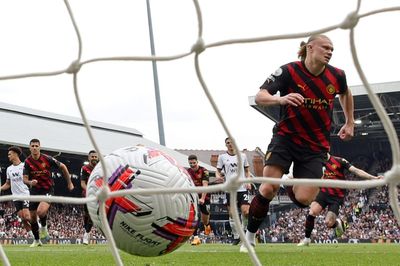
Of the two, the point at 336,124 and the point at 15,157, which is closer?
the point at 15,157

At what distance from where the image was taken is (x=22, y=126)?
27.2 m

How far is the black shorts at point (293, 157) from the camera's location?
4.91 meters

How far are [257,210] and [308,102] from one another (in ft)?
3.28

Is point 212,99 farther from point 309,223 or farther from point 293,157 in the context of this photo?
point 309,223

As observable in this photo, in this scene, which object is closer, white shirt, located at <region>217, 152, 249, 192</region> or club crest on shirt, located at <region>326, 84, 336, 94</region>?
club crest on shirt, located at <region>326, 84, 336, 94</region>

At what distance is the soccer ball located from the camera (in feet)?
10.8

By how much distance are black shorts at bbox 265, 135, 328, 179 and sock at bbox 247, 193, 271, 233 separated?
0.33 meters

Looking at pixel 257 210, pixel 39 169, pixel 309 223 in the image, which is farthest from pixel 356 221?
pixel 257 210

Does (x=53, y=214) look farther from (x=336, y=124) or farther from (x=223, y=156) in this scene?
(x=223, y=156)

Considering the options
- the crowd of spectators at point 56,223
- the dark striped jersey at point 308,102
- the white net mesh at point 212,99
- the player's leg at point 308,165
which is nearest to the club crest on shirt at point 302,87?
the dark striped jersey at point 308,102

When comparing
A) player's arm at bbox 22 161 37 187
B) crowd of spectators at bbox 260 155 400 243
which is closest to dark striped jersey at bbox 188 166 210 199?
player's arm at bbox 22 161 37 187

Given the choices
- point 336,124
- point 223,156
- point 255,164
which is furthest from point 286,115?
point 255,164

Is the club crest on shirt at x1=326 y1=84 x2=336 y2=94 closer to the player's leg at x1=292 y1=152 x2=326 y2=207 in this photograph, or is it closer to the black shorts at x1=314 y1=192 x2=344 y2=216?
the player's leg at x1=292 y1=152 x2=326 y2=207

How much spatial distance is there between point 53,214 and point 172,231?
25.6m
